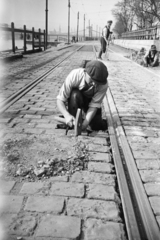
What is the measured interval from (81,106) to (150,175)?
5.10ft

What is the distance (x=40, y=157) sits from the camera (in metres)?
3.13

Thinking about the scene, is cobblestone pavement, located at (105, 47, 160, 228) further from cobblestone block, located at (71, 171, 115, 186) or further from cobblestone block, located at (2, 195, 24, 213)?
cobblestone block, located at (2, 195, 24, 213)

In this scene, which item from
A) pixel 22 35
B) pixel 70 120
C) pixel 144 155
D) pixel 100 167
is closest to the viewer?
pixel 100 167

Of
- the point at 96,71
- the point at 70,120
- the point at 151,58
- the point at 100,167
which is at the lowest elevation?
the point at 100,167

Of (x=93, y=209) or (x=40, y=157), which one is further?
(x=40, y=157)

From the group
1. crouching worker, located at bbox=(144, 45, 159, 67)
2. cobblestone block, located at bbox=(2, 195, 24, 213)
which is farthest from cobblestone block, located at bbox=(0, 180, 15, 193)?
crouching worker, located at bbox=(144, 45, 159, 67)

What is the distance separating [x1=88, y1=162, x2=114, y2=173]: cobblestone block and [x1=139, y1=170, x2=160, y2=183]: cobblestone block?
35cm

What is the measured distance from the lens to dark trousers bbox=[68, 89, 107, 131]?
12.6 feet

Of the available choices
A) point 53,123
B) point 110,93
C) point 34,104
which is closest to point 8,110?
point 34,104

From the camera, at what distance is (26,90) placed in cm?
676

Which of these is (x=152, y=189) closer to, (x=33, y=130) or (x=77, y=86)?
(x=77, y=86)

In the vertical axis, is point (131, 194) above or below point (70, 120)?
below

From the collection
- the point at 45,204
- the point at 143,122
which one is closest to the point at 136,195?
the point at 45,204

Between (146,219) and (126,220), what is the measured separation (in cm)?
18
